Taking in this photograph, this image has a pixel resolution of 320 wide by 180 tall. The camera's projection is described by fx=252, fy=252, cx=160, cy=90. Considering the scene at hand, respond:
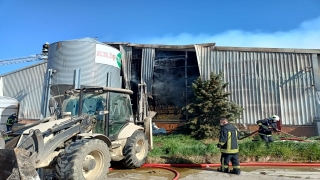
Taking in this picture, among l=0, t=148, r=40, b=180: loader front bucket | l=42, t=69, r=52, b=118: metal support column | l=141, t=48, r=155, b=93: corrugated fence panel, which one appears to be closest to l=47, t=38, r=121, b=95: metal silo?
l=42, t=69, r=52, b=118: metal support column

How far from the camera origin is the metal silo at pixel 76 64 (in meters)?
12.5

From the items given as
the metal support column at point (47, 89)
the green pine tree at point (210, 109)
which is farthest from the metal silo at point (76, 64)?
the green pine tree at point (210, 109)

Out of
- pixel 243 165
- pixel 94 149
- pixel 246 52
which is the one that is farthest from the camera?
pixel 246 52

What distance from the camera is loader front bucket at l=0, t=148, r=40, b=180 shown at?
362 cm

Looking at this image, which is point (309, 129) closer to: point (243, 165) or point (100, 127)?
point (243, 165)

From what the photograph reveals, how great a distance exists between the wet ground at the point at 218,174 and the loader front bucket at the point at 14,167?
2.70 m

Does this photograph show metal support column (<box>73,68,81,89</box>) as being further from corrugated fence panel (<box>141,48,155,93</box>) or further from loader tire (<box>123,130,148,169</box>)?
loader tire (<box>123,130,148,169</box>)

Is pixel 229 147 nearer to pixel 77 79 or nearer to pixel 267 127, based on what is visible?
pixel 267 127

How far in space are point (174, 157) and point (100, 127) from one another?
317 cm

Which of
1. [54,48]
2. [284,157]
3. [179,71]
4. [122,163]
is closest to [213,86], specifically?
[179,71]

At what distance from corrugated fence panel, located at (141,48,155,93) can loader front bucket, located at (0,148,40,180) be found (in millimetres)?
12817

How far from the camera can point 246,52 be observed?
51.1ft

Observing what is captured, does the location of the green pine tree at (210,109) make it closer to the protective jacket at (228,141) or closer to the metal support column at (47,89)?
the protective jacket at (228,141)

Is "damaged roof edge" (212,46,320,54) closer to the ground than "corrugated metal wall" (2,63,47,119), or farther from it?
farther from it
